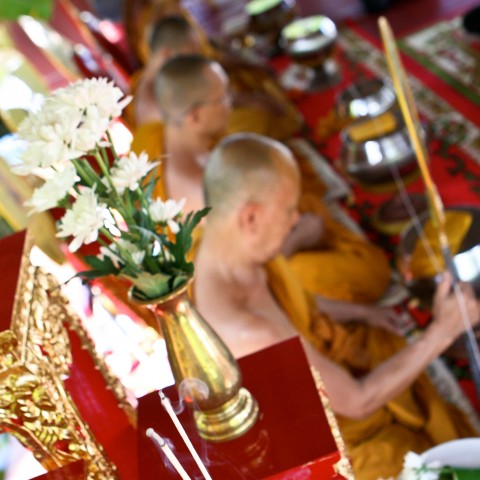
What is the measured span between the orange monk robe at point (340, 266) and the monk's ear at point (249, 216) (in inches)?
39.7

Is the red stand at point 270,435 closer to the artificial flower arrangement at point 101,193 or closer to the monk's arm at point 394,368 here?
the artificial flower arrangement at point 101,193

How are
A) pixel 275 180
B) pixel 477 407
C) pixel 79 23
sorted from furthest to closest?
pixel 79 23 → pixel 477 407 → pixel 275 180

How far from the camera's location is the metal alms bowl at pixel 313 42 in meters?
4.40

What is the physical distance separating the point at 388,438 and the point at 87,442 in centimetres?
111

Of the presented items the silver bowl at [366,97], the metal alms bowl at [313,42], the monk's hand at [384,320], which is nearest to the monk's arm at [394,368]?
the monk's hand at [384,320]

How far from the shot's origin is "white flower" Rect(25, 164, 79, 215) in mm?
972

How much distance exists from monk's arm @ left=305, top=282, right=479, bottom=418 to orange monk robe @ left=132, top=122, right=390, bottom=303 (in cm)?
96

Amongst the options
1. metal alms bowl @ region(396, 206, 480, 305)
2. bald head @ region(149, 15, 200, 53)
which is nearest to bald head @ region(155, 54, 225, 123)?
metal alms bowl @ region(396, 206, 480, 305)

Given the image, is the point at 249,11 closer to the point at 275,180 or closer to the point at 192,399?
the point at 275,180

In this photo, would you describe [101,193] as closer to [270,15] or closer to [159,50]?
[159,50]

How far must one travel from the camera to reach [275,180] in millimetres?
1921

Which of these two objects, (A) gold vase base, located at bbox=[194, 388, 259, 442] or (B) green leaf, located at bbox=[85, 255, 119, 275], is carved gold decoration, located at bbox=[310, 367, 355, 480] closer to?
(A) gold vase base, located at bbox=[194, 388, 259, 442]

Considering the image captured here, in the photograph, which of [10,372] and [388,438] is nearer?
[10,372]

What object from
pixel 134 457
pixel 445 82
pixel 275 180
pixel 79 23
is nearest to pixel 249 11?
pixel 79 23
